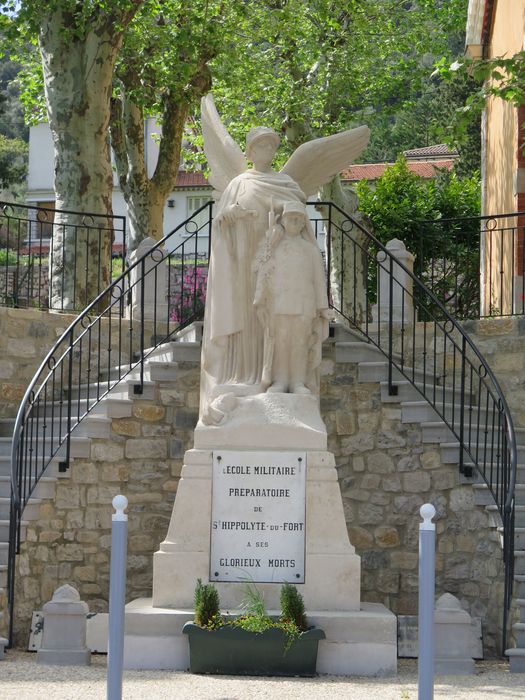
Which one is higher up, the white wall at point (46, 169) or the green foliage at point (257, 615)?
the white wall at point (46, 169)

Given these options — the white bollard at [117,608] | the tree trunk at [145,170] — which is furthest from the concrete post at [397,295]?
the white bollard at [117,608]

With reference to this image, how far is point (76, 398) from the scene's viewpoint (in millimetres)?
12523

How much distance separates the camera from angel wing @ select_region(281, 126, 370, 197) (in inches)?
418

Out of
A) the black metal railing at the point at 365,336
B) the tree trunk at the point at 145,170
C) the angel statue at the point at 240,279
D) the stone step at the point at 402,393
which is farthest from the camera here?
the tree trunk at the point at 145,170

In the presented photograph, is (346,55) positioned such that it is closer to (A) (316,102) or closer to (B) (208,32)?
(A) (316,102)

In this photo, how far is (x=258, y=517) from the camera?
8914 mm

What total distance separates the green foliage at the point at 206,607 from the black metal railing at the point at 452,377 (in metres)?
2.27

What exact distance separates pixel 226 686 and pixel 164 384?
4.27 meters

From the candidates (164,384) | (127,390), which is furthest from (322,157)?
(127,390)

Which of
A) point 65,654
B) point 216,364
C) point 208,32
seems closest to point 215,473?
point 216,364

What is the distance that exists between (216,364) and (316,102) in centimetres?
1349

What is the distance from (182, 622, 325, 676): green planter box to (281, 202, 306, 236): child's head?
9.31ft

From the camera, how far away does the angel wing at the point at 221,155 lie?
33.9ft

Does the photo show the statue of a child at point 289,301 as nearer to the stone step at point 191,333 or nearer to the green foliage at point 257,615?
the green foliage at point 257,615
